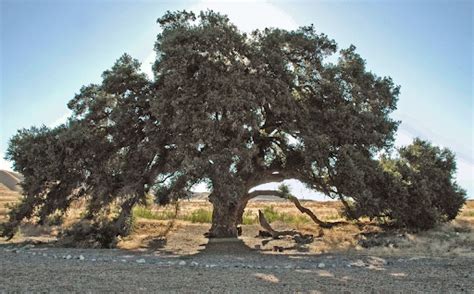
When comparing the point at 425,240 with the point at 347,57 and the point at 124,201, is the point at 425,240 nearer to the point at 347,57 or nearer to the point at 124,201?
the point at 347,57

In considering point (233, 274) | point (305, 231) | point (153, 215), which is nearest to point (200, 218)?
point (153, 215)

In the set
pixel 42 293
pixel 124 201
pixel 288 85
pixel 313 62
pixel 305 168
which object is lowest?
pixel 42 293

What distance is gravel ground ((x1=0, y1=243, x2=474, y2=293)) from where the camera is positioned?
8891 mm

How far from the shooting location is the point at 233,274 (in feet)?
35.1

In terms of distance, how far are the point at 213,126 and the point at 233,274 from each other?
6926 mm

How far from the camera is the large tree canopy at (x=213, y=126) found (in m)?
16.8

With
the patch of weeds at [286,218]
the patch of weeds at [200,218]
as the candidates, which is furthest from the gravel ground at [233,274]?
the patch of weeds at [200,218]

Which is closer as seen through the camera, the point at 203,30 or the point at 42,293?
the point at 42,293

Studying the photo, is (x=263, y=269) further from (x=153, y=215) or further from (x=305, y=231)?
(x=153, y=215)

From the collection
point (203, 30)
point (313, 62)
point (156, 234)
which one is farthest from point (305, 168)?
point (156, 234)

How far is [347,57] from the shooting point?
2014cm

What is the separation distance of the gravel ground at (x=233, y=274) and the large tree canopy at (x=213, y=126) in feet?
13.7

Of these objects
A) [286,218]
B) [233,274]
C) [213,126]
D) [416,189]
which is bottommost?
[233,274]

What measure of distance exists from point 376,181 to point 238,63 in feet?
23.3
